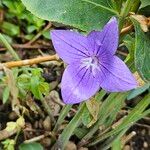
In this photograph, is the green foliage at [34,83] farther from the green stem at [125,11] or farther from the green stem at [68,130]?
the green stem at [125,11]

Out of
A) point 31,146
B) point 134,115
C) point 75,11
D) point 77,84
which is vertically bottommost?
point 31,146

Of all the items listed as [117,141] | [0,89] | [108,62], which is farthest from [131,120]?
[0,89]

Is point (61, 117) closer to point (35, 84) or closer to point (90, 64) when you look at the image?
point (35, 84)

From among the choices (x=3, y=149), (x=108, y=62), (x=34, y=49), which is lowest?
(x=3, y=149)

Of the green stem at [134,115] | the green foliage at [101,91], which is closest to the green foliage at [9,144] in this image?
the green foliage at [101,91]

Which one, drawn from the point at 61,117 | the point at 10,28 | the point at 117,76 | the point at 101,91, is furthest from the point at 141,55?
the point at 10,28

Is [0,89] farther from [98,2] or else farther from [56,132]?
[98,2]
